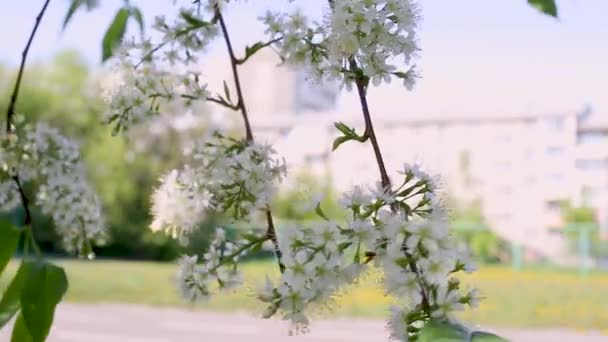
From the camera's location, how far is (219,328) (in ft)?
13.6

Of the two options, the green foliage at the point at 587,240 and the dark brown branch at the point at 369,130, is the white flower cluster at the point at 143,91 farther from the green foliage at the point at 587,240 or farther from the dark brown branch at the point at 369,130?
the green foliage at the point at 587,240

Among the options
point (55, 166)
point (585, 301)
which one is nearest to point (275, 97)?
point (585, 301)

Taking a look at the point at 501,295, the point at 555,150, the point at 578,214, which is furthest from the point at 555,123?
the point at 501,295

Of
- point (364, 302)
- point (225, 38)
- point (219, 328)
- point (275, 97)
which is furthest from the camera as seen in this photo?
point (275, 97)

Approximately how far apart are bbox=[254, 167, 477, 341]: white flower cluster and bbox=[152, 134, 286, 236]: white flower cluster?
0.05 metres

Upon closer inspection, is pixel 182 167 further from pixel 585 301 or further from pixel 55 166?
pixel 585 301

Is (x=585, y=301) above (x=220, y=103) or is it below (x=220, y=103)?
below

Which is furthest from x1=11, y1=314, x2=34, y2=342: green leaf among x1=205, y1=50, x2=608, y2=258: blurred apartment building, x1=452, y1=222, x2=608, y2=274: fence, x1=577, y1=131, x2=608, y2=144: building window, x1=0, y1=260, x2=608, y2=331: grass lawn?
x1=577, y1=131, x2=608, y2=144: building window

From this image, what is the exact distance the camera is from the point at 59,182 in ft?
1.31

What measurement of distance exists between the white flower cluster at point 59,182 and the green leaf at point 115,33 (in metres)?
0.05

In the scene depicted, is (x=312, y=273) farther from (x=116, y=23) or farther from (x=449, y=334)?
(x=116, y=23)

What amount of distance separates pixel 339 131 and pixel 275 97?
11404 mm

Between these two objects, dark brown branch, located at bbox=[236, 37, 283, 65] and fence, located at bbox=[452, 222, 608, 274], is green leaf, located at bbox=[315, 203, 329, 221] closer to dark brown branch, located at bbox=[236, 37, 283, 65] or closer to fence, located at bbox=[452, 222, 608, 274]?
dark brown branch, located at bbox=[236, 37, 283, 65]

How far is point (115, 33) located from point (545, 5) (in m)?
0.19
